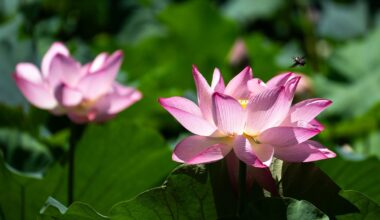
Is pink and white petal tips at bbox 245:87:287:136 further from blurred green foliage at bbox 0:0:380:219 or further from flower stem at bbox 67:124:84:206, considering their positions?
flower stem at bbox 67:124:84:206

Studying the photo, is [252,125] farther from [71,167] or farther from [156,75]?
[156,75]

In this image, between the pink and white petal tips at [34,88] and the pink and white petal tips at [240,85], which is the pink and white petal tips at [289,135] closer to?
the pink and white petal tips at [240,85]

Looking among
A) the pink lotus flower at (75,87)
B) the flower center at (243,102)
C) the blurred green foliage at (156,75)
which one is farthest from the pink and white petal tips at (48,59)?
the flower center at (243,102)

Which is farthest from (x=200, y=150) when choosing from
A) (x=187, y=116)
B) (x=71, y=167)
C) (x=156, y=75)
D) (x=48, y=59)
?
(x=156, y=75)

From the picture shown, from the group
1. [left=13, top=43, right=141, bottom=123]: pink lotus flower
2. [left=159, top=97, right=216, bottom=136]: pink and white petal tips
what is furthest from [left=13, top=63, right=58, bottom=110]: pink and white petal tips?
[left=159, top=97, right=216, bottom=136]: pink and white petal tips

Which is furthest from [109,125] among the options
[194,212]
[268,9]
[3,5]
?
[268,9]

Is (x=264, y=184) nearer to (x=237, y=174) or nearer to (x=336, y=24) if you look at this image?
(x=237, y=174)
